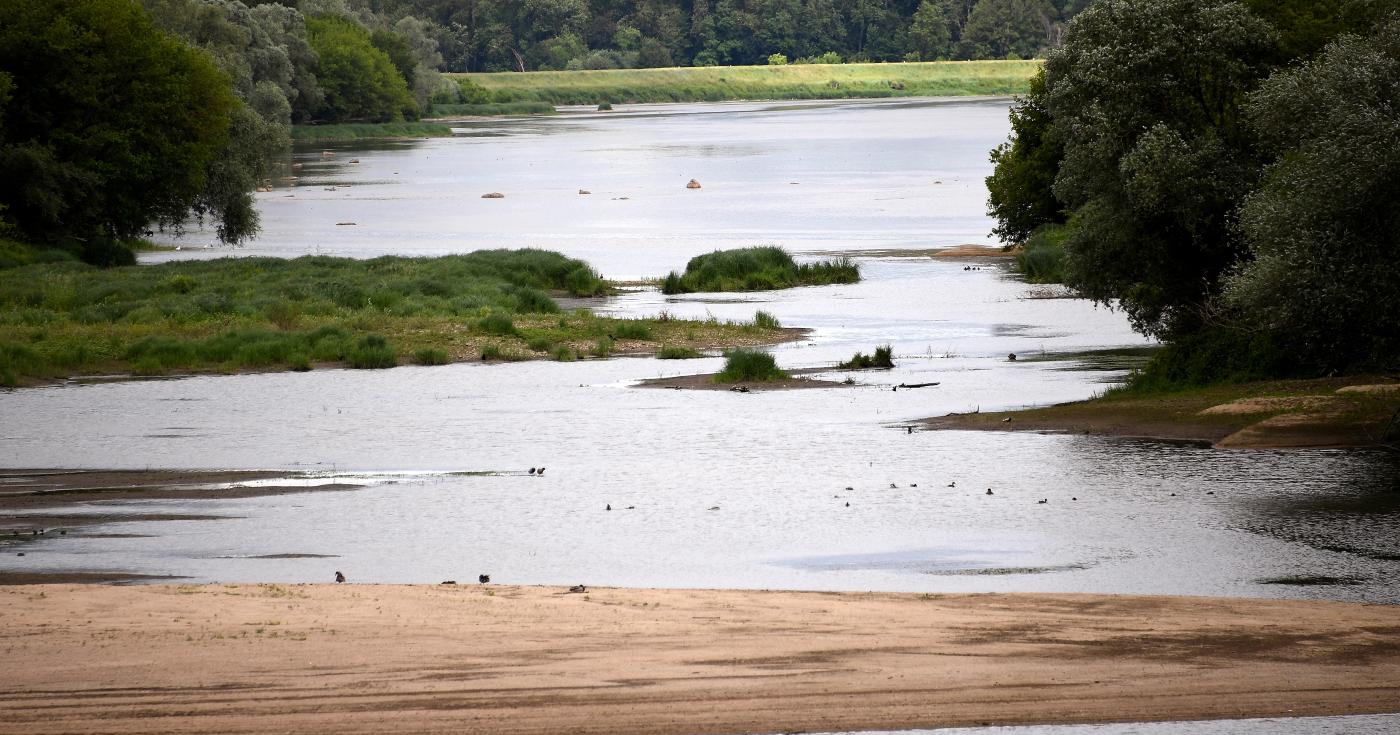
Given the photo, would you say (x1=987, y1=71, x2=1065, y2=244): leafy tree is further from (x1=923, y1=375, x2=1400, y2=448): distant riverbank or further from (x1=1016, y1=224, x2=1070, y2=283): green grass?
(x1=923, y1=375, x2=1400, y2=448): distant riverbank

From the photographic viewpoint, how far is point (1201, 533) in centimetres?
2358

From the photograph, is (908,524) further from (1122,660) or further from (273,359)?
(273,359)

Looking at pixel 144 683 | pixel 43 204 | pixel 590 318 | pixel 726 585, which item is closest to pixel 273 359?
pixel 590 318

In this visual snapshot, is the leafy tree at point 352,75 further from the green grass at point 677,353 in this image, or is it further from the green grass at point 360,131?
the green grass at point 677,353

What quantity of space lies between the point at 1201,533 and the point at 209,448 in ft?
58.6

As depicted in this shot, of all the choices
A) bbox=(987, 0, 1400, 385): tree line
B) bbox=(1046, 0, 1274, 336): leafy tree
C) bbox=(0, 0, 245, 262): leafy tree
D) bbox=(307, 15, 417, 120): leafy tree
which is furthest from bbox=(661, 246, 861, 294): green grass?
bbox=(307, 15, 417, 120): leafy tree

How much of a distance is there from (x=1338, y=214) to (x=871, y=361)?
1654 centimetres

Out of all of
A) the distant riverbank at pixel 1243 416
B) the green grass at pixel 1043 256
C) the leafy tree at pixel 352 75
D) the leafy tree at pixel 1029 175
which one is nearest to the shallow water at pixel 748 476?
the distant riverbank at pixel 1243 416

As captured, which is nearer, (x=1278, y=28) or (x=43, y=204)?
(x=1278, y=28)

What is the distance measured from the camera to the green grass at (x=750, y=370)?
40.2 metres

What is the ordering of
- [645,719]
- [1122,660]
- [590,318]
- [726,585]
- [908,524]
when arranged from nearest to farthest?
[645,719], [1122,660], [726,585], [908,524], [590,318]

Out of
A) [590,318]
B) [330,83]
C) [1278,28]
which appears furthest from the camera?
[330,83]

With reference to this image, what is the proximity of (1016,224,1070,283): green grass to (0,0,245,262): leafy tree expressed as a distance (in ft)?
99.4

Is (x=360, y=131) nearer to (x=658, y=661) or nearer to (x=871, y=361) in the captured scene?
(x=871, y=361)
